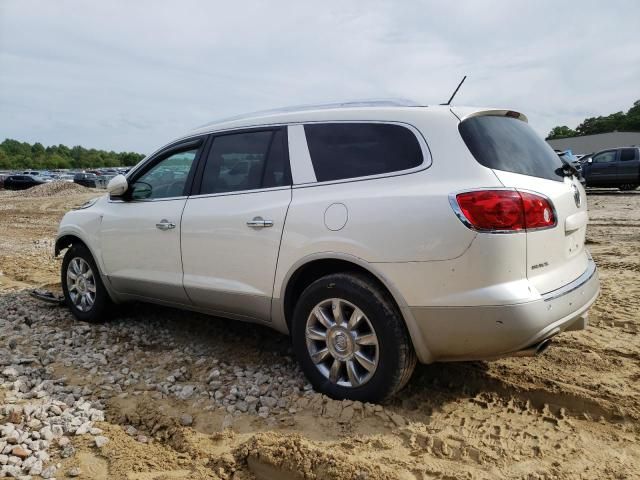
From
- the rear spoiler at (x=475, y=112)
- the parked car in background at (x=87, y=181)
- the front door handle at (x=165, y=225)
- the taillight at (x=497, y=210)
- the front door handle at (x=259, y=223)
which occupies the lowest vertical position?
the parked car in background at (x=87, y=181)

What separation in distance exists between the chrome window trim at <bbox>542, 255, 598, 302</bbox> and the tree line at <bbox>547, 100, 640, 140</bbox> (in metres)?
79.0

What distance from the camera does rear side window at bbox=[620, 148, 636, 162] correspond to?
19.4 m

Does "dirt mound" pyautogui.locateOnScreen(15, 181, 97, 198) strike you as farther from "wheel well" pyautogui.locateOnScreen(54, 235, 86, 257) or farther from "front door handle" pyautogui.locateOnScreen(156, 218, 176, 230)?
"front door handle" pyautogui.locateOnScreen(156, 218, 176, 230)

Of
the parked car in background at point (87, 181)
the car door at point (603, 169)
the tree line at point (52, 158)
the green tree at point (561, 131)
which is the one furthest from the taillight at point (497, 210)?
the tree line at point (52, 158)

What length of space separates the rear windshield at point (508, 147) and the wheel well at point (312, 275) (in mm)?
914

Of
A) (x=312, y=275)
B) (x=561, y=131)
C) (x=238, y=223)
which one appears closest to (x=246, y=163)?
(x=238, y=223)

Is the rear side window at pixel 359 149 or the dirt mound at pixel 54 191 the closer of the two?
the rear side window at pixel 359 149

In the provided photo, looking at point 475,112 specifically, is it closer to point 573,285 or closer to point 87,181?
point 573,285

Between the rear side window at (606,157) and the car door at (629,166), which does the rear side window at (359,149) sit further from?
the rear side window at (606,157)

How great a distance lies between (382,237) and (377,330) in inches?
21.5

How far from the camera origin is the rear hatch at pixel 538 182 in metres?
2.85

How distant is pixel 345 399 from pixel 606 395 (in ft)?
5.39

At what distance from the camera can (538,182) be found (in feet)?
9.74

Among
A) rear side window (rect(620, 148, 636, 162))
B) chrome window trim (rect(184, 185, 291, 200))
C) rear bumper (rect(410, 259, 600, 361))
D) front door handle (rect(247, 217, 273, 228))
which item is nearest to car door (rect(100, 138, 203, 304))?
chrome window trim (rect(184, 185, 291, 200))
